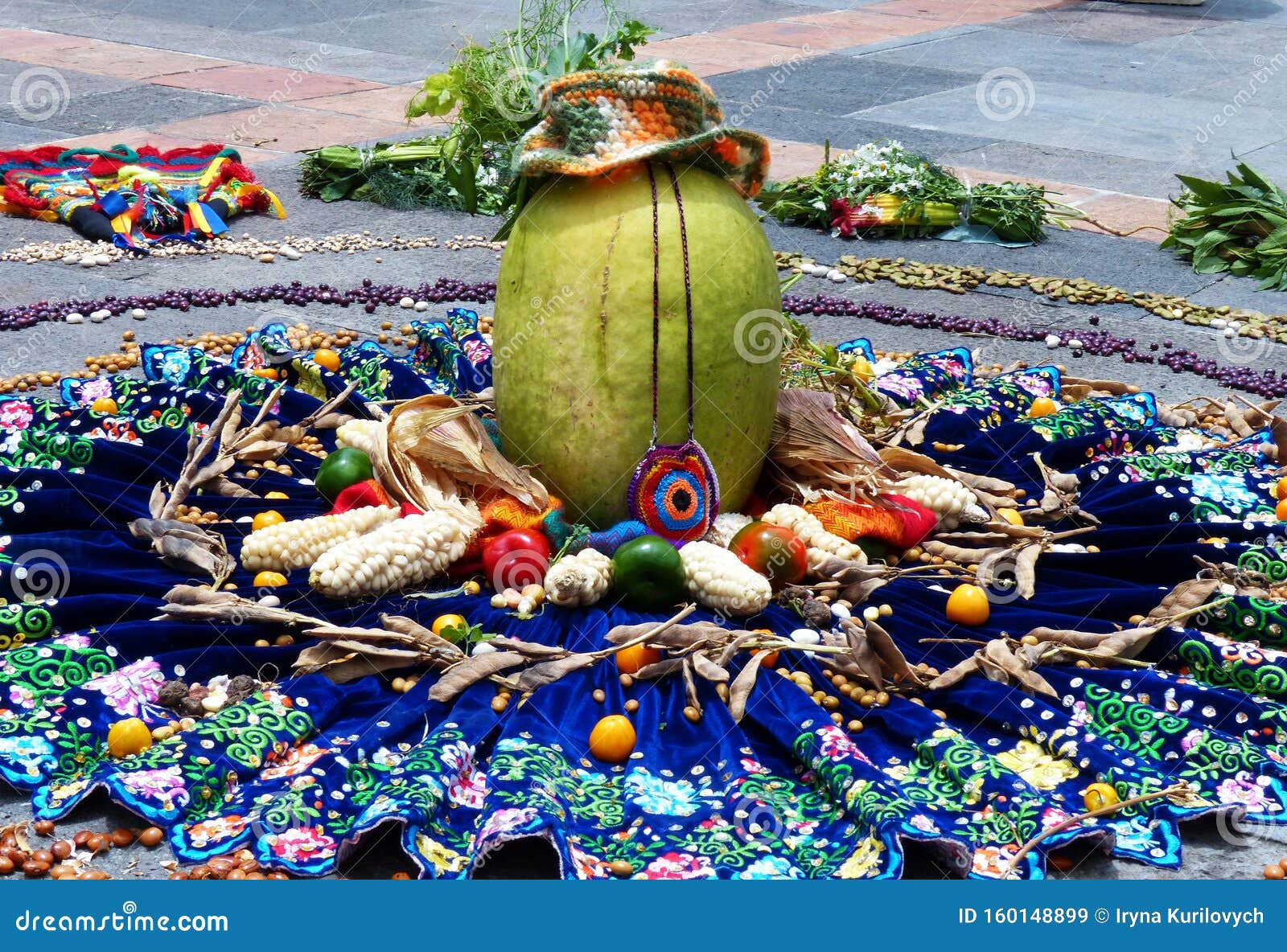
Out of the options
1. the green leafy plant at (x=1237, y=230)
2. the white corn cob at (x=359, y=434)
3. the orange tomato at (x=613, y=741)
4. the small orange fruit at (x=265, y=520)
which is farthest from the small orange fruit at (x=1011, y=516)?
the green leafy plant at (x=1237, y=230)

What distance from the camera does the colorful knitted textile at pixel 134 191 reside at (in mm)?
7855

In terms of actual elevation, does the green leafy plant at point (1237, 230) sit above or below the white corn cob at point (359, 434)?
above

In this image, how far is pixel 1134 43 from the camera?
1580 cm

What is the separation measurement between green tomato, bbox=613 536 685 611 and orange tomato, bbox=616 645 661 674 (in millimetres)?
228

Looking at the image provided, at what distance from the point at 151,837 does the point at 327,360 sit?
9.22 feet

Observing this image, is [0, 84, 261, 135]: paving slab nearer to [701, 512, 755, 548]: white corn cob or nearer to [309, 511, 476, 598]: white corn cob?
[309, 511, 476, 598]: white corn cob

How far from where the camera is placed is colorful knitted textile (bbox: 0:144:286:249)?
7.86m

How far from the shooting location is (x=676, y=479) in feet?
12.9

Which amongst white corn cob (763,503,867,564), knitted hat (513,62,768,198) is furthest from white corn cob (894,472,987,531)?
knitted hat (513,62,768,198)

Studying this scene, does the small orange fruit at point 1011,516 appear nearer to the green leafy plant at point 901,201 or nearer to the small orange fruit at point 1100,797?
the small orange fruit at point 1100,797

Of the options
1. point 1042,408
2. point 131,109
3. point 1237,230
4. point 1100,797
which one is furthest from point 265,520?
point 131,109

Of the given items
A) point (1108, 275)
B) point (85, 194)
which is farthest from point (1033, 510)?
point (85, 194)

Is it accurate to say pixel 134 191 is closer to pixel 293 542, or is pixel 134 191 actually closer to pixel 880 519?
pixel 293 542

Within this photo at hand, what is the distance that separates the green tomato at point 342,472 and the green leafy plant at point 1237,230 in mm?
4945
